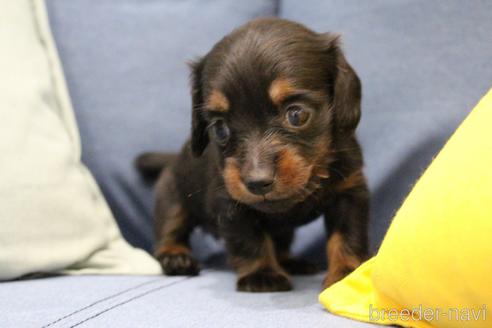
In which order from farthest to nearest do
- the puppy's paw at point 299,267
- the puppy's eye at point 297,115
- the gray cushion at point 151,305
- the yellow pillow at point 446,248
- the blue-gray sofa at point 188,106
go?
the puppy's paw at point 299,267 < the puppy's eye at point 297,115 < the blue-gray sofa at point 188,106 < the gray cushion at point 151,305 < the yellow pillow at point 446,248

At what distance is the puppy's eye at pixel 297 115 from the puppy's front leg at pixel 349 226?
345 millimetres

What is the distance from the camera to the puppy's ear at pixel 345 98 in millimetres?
2020

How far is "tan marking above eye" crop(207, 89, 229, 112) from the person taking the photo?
197cm

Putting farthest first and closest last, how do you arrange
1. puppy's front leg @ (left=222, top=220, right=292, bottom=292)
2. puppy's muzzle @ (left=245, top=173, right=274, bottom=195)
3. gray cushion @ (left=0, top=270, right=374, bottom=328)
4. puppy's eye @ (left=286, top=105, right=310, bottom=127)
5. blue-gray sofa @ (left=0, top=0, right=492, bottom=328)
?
puppy's front leg @ (left=222, top=220, right=292, bottom=292), puppy's eye @ (left=286, top=105, right=310, bottom=127), puppy's muzzle @ (left=245, top=173, right=274, bottom=195), blue-gray sofa @ (left=0, top=0, right=492, bottom=328), gray cushion @ (left=0, top=270, right=374, bottom=328)

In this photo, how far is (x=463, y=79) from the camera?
2.40 m

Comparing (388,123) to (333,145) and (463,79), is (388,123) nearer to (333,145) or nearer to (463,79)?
(463,79)

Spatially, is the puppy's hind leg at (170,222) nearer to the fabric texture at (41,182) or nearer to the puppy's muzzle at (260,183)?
the fabric texture at (41,182)

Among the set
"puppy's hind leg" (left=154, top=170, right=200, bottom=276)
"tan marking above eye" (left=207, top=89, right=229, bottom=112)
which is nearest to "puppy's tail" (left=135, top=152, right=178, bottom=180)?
"puppy's hind leg" (left=154, top=170, right=200, bottom=276)

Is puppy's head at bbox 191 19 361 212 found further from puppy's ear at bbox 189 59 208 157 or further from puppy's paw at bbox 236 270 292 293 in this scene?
puppy's paw at bbox 236 270 292 293

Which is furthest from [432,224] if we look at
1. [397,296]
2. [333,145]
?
[333,145]

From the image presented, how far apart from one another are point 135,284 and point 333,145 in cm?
78

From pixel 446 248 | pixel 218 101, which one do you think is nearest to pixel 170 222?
pixel 218 101

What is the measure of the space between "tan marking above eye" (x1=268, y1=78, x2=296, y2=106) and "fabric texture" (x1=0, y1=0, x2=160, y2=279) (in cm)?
87

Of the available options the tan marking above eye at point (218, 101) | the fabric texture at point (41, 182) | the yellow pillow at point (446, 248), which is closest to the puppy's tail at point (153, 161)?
the fabric texture at point (41, 182)
